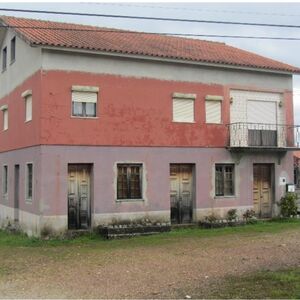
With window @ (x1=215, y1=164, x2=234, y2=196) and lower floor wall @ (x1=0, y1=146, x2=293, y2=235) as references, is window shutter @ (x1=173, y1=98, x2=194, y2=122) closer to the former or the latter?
lower floor wall @ (x1=0, y1=146, x2=293, y2=235)

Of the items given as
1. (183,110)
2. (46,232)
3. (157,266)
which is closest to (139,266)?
(157,266)

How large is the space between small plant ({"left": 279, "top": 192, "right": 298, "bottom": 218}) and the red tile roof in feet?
18.3

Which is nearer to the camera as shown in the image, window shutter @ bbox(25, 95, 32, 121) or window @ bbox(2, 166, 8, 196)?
window shutter @ bbox(25, 95, 32, 121)

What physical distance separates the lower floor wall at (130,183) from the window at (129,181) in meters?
0.04

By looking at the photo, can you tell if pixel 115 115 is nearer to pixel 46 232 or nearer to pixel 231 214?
pixel 46 232

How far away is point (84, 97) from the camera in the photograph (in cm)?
1869

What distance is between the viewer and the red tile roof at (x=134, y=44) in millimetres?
18578

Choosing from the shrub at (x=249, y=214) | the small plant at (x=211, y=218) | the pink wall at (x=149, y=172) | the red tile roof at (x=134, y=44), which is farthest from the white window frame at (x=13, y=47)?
the shrub at (x=249, y=214)

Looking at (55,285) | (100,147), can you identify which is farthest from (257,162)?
(55,285)

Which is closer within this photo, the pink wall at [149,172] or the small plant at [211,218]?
the pink wall at [149,172]

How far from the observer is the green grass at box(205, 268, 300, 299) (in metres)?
8.74

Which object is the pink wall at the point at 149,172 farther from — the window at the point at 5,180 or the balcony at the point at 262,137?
the window at the point at 5,180

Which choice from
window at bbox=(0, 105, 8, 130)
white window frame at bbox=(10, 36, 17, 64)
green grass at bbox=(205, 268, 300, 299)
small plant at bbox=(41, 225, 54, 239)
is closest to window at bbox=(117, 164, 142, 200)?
small plant at bbox=(41, 225, 54, 239)

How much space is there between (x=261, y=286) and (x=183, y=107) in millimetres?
12004
